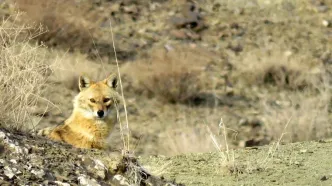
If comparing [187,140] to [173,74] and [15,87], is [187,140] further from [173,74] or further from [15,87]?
[15,87]

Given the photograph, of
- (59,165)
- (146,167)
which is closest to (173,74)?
(146,167)

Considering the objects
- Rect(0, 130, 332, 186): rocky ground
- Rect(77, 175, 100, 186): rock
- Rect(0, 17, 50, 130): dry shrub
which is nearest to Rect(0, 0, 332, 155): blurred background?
Rect(0, 130, 332, 186): rocky ground

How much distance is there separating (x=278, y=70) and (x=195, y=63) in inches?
62.7

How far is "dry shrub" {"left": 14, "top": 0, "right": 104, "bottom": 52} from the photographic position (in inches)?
766

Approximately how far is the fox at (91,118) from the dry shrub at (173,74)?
25.3 feet

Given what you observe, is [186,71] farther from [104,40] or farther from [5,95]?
[5,95]

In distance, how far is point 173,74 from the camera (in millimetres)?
18734

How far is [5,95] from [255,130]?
877 centimetres

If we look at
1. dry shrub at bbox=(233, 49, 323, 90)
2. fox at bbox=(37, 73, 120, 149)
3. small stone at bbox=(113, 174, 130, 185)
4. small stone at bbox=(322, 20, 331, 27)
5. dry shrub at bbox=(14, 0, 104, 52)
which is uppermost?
small stone at bbox=(113, 174, 130, 185)

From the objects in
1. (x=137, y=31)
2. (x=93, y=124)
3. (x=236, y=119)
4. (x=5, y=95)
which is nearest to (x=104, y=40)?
(x=137, y=31)

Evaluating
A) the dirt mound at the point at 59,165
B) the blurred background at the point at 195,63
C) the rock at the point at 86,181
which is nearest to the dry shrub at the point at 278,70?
the blurred background at the point at 195,63

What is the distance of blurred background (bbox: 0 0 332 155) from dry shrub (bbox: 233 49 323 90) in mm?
23

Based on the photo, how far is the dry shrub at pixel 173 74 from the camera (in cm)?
1775

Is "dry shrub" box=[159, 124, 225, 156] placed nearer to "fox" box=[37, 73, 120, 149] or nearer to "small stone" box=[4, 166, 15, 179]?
"fox" box=[37, 73, 120, 149]
